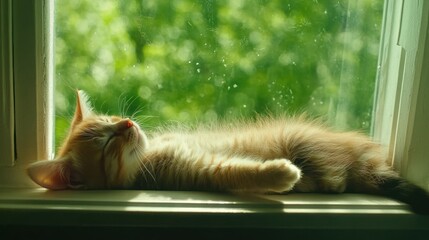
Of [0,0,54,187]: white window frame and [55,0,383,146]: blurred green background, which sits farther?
[55,0,383,146]: blurred green background

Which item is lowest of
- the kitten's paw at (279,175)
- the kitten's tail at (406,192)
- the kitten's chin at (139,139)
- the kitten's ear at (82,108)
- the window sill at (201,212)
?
the window sill at (201,212)

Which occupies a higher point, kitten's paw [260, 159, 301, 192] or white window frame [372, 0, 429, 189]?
white window frame [372, 0, 429, 189]

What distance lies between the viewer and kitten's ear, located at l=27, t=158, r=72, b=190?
1.04m

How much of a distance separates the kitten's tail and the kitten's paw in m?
0.26

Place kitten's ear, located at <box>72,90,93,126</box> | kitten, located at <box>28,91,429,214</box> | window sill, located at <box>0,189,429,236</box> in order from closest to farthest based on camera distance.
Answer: window sill, located at <box>0,189,429,236</box> < kitten, located at <box>28,91,429,214</box> < kitten's ear, located at <box>72,90,93,126</box>

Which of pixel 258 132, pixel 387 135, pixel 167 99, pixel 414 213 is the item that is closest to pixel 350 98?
pixel 387 135

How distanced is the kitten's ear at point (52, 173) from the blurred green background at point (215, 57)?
0.54ft

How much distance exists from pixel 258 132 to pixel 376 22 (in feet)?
1.46

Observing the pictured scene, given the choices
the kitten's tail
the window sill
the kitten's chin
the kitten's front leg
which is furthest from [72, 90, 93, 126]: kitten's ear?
the kitten's tail

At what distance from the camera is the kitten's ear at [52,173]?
1.04m

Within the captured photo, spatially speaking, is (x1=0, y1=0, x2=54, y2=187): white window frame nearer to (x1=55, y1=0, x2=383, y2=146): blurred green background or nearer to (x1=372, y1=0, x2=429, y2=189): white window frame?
(x1=55, y1=0, x2=383, y2=146): blurred green background

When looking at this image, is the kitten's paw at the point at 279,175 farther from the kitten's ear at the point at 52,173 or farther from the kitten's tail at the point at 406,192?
the kitten's ear at the point at 52,173

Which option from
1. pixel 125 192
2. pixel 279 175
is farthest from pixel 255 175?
pixel 125 192

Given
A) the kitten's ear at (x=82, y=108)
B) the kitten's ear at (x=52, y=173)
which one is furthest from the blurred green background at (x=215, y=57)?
the kitten's ear at (x=52, y=173)
